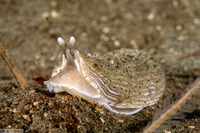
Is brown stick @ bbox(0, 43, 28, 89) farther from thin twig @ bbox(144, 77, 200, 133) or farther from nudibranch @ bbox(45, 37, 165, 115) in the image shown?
thin twig @ bbox(144, 77, 200, 133)

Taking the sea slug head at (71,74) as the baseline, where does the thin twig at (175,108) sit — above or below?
below

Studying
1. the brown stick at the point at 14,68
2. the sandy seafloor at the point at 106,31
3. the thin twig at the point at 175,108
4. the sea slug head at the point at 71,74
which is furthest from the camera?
the sandy seafloor at the point at 106,31

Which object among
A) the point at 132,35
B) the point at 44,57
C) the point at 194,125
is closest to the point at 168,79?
the point at 194,125

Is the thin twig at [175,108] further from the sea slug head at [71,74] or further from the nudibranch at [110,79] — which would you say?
the sea slug head at [71,74]

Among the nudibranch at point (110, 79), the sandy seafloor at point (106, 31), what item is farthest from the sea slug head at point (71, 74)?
the sandy seafloor at point (106, 31)

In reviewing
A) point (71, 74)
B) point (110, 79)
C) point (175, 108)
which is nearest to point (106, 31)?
point (110, 79)

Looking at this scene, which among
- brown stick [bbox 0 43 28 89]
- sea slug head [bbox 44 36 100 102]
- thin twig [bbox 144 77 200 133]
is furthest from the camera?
brown stick [bbox 0 43 28 89]

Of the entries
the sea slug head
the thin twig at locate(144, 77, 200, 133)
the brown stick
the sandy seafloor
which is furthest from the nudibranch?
the thin twig at locate(144, 77, 200, 133)
